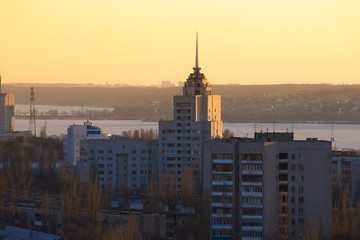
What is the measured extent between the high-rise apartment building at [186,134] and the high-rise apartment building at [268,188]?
31.0ft

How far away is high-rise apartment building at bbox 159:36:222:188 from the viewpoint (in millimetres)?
28297

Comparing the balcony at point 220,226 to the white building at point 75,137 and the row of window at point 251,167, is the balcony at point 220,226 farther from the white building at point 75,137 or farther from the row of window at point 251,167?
the white building at point 75,137

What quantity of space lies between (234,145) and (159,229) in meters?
3.18

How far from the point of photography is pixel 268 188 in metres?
17.4

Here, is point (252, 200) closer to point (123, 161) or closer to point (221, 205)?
point (221, 205)

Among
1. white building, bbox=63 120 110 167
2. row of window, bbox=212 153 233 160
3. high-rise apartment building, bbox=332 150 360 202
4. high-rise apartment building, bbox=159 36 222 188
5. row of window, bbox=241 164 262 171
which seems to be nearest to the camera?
row of window, bbox=241 164 262 171

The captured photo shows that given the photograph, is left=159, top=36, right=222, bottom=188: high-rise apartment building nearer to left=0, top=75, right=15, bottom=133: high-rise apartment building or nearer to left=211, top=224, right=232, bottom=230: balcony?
left=211, top=224, right=232, bottom=230: balcony

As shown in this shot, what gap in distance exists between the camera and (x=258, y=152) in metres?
17.4

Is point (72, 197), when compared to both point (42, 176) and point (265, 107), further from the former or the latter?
point (265, 107)

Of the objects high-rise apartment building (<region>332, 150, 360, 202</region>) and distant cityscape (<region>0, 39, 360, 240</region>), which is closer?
distant cityscape (<region>0, 39, 360, 240</region>)

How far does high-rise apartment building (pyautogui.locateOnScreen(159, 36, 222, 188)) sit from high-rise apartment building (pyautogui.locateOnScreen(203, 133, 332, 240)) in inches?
372

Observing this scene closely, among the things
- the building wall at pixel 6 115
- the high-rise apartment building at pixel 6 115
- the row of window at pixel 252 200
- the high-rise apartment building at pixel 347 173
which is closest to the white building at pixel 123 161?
the high-rise apartment building at pixel 347 173

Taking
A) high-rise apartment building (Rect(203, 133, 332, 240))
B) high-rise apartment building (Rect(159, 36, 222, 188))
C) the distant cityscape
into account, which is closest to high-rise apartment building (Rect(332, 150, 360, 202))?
the distant cityscape

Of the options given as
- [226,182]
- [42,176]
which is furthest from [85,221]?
[42,176]
